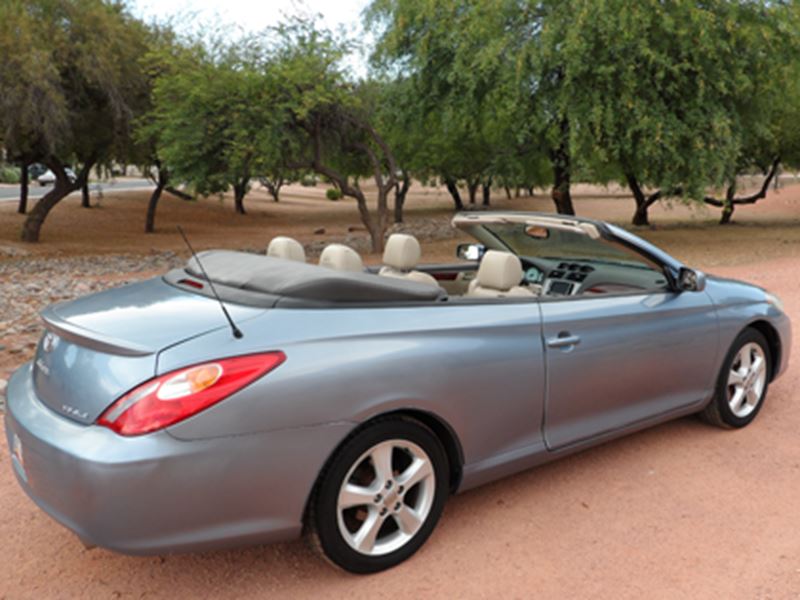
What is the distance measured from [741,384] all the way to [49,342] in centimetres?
404

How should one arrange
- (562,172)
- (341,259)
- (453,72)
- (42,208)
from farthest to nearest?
1. (42,208)
2. (562,172)
3. (453,72)
4. (341,259)

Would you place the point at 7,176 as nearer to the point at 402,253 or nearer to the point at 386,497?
the point at 402,253

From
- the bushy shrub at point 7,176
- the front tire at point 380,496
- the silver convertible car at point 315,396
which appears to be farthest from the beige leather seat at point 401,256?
the bushy shrub at point 7,176

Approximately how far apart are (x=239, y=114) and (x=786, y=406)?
13.2m

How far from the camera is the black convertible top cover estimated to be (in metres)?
2.87

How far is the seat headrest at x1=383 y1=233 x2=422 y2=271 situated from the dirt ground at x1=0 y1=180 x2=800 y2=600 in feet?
4.82

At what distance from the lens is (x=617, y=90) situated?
15.2m

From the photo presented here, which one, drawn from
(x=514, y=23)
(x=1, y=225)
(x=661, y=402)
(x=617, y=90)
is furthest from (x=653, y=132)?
(x=1, y=225)

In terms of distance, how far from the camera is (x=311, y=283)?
113 inches

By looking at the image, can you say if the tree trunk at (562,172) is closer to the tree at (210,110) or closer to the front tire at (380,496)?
the tree at (210,110)

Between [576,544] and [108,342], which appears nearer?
[108,342]

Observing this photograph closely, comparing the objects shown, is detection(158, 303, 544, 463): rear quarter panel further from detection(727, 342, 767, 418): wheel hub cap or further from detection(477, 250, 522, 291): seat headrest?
detection(727, 342, 767, 418): wheel hub cap

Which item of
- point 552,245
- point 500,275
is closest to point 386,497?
point 500,275

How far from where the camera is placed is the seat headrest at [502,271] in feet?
12.9
